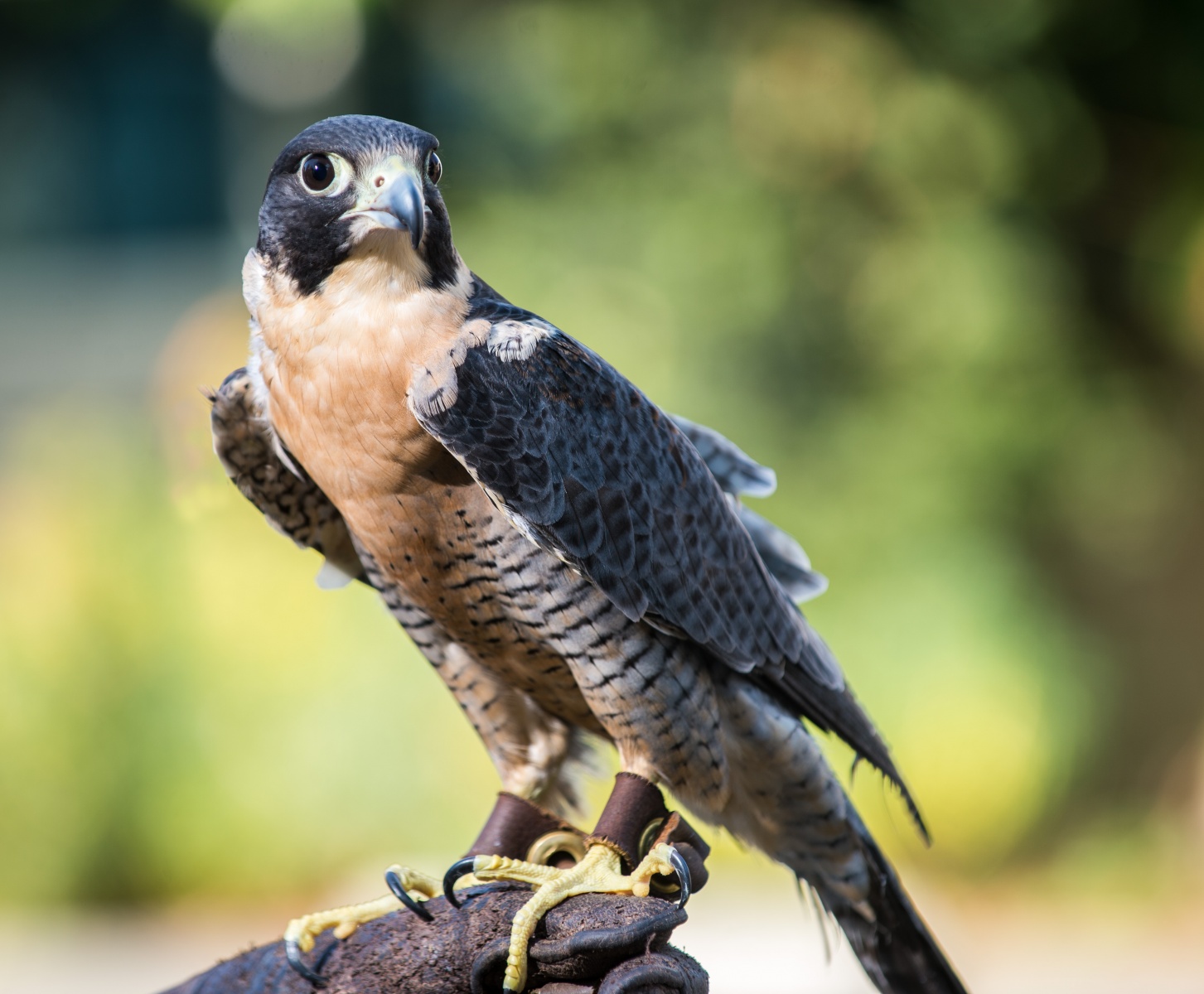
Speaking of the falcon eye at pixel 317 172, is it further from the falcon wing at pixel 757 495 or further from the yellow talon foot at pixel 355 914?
the yellow talon foot at pixel 355 914

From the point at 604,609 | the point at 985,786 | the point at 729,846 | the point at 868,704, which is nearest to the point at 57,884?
the point at 729,846

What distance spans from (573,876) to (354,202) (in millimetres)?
889

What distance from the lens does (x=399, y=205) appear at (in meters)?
1.36

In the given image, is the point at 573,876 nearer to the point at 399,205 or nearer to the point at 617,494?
the point at 617,494

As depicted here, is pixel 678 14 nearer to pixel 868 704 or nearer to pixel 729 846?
pixel 868 704

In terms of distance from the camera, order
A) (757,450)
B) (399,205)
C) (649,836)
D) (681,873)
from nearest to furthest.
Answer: (399,205)
(681,873)
(649,836)
(757,450)

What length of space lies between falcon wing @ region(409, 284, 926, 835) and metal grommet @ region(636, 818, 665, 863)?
24 centimetres

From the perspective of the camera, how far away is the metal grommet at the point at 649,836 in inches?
63.4

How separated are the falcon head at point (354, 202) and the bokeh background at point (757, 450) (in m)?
2.89

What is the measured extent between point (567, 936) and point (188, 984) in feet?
2.03

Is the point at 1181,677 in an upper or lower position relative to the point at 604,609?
upper

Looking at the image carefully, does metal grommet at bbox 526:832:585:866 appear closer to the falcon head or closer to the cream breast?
the cream breast

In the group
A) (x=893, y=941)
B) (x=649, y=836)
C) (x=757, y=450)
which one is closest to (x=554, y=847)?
(x=649, y=836)

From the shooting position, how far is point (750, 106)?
15.0ft
